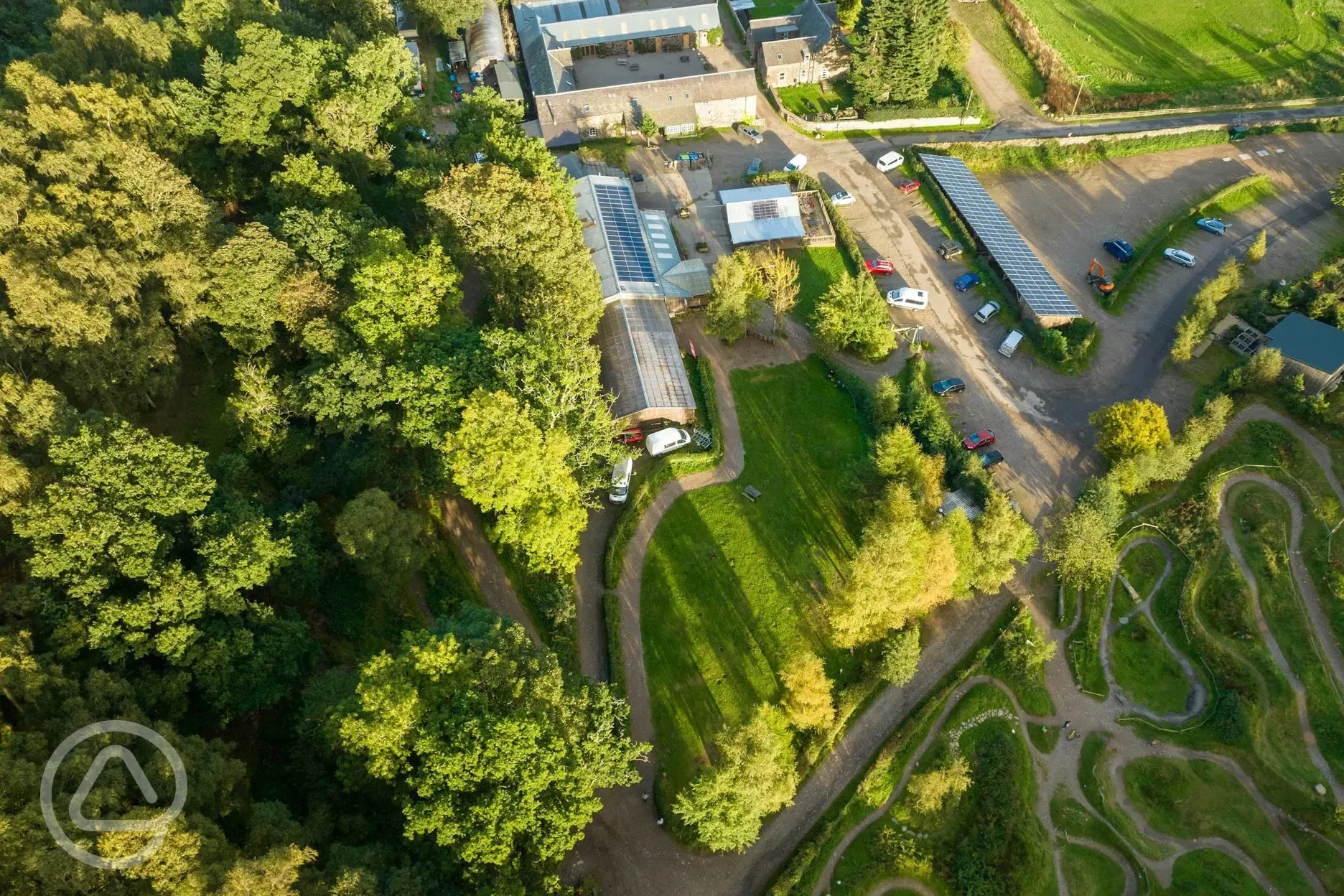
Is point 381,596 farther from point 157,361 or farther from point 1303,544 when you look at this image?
point 1303,544

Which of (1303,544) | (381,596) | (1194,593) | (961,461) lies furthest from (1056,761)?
(381,596)

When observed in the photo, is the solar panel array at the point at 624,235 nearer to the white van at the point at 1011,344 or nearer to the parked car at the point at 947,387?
the parked car at the point at 947,387

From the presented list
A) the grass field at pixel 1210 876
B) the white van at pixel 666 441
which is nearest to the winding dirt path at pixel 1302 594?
the grass field at pixel 1210 876

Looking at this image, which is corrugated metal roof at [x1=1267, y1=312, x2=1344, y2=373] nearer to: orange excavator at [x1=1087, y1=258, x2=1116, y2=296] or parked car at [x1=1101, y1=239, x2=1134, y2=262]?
orange excavator at [x1=1087, y1=258, x2=1116, y2=296]

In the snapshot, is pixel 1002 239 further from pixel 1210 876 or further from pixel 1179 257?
pixel 1210 876

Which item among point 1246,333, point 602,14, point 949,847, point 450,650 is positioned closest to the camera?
point 450,650

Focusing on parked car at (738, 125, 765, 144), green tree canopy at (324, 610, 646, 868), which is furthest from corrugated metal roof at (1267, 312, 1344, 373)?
green tree canopy at (324, 610, 646, 868)
